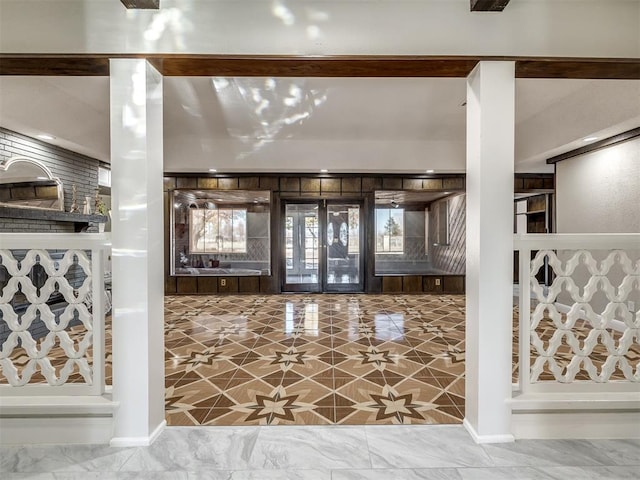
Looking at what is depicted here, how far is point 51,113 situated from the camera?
388 centimetres

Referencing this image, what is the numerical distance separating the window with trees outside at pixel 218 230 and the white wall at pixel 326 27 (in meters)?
4.93

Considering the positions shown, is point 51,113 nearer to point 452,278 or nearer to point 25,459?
point 25,459

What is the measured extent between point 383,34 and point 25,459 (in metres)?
3.05

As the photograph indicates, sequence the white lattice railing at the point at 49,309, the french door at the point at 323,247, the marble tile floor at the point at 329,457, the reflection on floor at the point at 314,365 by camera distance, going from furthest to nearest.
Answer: the french door at the point at 323,247 < the reflection on floor at the point at 314,365 < the white lattice railing at the point at 49,309 < the marble tile floor at the point at 329,457

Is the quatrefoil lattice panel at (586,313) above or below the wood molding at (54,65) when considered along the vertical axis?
below

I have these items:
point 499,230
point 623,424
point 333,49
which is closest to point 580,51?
point 499,230

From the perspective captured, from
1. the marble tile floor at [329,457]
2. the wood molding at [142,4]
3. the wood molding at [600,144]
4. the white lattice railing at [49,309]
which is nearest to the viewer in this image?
the marble tile floor at [329,457]

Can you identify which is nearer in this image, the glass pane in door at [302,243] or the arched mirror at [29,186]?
the arched mirror at [29,186]

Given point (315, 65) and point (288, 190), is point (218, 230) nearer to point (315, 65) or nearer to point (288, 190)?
point (288, 190)

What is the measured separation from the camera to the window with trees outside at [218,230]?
681cm

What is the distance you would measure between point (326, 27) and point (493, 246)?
157cm

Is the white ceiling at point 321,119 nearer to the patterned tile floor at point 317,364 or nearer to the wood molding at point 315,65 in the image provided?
the wood molding at point 315,65

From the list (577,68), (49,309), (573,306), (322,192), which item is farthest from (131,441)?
(322,192)

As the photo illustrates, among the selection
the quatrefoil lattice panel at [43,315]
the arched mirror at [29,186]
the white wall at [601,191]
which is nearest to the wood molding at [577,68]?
the white wall at [601,191]
